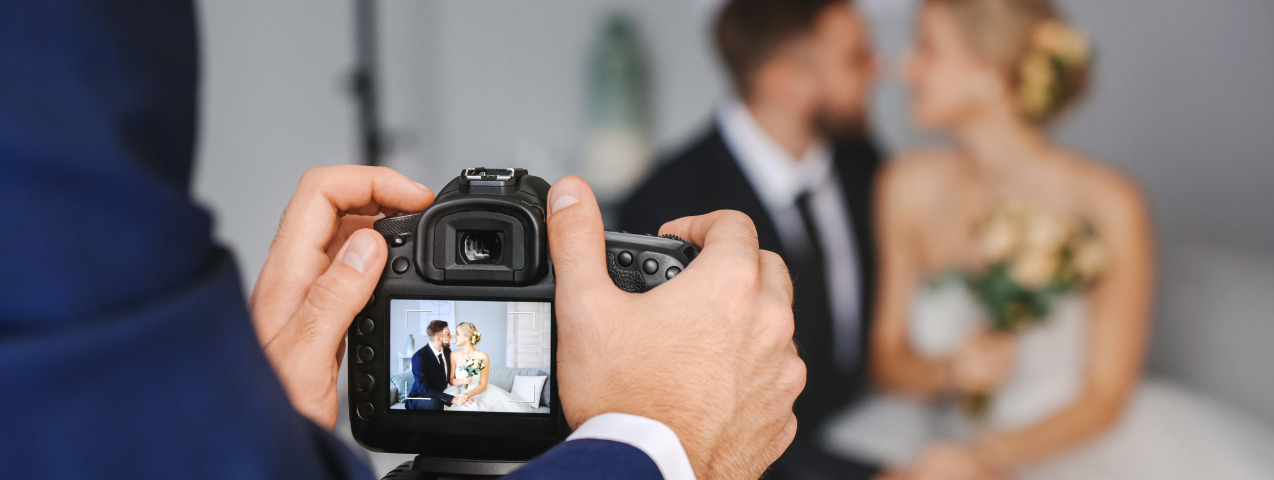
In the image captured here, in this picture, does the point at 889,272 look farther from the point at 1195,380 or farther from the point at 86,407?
the point at 86,407

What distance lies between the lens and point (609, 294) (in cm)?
40

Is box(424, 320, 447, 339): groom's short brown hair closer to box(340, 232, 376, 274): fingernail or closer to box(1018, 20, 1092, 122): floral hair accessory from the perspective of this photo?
box(340, 232, 376, 274): fingernail

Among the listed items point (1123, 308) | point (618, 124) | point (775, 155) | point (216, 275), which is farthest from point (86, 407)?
point (618, 124)

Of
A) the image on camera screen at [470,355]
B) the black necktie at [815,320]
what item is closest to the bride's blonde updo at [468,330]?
the image on camera screen at [470,355]

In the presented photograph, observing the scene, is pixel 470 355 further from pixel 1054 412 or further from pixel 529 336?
pixel 1054 412

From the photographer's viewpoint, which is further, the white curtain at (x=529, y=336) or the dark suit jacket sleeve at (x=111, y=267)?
the white curtain at (x=529, y=336)

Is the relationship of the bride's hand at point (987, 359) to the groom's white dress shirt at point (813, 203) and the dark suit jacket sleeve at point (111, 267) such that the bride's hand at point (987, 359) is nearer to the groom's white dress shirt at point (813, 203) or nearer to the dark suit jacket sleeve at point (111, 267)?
the groom's white dress shirt at point (813, 203)

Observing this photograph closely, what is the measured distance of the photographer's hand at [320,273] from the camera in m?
0.45

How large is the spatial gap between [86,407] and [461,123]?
2.22m

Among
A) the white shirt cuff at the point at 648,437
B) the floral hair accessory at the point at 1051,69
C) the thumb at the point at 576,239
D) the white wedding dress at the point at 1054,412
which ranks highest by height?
the floral hair accessory at the point at 1051,69

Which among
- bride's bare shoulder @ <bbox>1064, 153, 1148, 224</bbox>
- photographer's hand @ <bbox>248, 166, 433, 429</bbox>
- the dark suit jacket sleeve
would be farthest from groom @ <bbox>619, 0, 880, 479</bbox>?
the dark suit jacket sleeve

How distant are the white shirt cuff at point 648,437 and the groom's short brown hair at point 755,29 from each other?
1.33 meters

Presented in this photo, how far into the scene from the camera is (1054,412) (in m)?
1.47

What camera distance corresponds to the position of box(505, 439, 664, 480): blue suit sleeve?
31 centimetres
